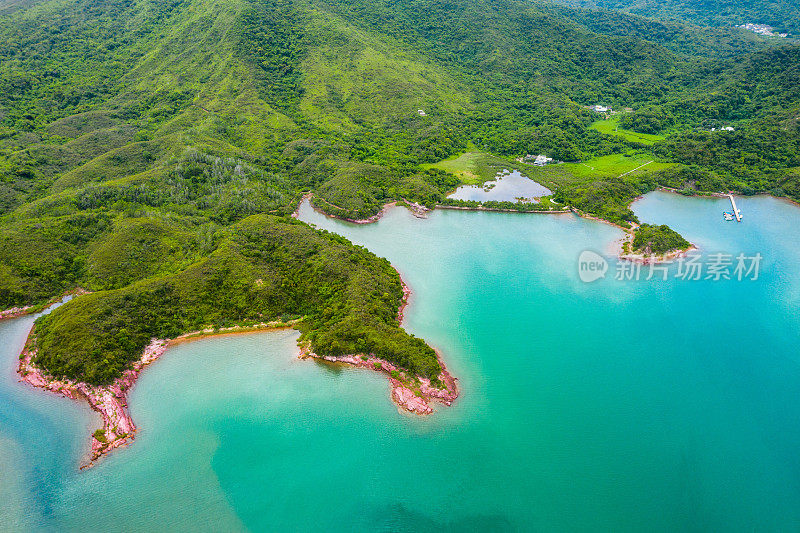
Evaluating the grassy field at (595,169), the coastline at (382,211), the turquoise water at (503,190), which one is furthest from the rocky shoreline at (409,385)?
the grassy field at (595,169)

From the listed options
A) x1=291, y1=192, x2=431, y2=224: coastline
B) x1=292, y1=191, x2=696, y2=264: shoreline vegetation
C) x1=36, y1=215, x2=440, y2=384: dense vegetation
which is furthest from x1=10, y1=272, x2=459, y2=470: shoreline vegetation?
x1=292, y1=191, x2=696, y2=264: shoreline vegetation

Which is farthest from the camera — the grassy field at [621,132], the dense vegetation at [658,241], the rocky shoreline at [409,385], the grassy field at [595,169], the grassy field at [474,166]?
the grassy field at [621,132]

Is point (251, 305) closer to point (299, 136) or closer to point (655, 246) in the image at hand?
point (655, 246)

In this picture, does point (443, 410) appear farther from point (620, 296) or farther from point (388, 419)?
point (620, 296)

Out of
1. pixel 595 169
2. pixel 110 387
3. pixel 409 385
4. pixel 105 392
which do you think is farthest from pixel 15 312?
pixel 595 169

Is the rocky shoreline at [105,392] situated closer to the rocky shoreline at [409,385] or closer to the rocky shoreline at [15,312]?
the rocky shoreline at [15,312]
